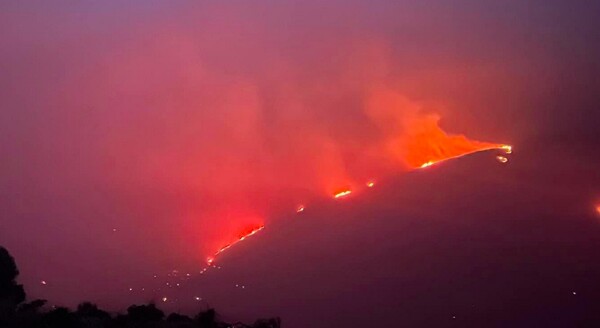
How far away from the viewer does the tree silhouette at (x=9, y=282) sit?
22.8 ft

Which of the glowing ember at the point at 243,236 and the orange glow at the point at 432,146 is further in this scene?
the orange glow at the point at 432,146

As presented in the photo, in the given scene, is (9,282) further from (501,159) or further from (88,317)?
(501,159)

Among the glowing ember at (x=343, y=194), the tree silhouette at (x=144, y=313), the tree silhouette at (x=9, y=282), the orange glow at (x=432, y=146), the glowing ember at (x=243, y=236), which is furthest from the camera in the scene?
the orange glow at (x=432, y=146)

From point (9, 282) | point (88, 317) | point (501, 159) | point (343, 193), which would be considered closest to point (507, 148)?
point (501, 159)

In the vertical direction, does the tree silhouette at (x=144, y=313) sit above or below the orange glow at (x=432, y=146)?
below

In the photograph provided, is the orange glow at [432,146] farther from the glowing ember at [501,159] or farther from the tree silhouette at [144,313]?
the tree silhouette at [144,313]

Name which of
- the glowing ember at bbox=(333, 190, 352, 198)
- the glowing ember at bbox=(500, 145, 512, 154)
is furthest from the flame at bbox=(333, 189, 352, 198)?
the glowing ember at bbox=(500, 145, 512, 154)

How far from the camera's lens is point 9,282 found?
729cm

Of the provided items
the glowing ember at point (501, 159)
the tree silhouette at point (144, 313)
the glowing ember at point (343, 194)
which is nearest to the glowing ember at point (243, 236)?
the glowing ember at point (343, 194)

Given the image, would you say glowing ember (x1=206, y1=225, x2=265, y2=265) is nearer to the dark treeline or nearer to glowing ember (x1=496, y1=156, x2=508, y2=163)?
the dark treeline

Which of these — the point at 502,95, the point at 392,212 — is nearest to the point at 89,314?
the point at 392,212

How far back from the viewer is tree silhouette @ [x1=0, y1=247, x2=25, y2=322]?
6953 millimetres

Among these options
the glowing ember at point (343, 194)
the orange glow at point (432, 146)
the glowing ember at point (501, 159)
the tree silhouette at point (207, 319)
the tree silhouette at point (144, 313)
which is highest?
the orange glow at point (432, 146)

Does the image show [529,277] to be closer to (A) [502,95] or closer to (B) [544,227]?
(B) [544,227]
